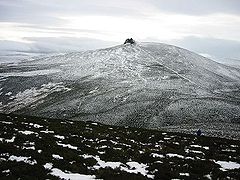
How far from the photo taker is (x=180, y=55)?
563 feet

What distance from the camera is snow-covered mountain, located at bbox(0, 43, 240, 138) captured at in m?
82.8

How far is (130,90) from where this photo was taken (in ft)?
351

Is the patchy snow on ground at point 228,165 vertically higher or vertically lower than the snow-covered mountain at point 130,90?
higher

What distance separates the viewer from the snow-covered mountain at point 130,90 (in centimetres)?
8275

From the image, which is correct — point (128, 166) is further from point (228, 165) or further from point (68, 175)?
point (228, 165)

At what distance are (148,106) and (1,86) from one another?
70.2 metres

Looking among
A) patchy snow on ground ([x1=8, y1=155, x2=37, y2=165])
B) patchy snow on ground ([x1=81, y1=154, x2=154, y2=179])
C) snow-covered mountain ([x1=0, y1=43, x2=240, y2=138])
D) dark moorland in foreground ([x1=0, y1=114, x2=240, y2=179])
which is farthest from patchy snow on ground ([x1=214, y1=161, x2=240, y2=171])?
snow-covered mountain ([x1=0, y1=43, x2=240, y2=138])

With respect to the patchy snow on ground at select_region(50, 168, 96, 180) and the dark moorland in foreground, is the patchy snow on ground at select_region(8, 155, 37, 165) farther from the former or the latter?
the patchy snow on ground at select_region(50, 168, 96, 180)

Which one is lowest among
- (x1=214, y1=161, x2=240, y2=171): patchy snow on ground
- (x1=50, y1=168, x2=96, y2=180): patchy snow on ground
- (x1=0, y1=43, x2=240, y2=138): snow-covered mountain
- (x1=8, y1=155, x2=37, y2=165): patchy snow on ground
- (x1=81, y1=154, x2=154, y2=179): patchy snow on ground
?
(x1=0, y1=43, x2=240, y2=138): snow-covered mountain

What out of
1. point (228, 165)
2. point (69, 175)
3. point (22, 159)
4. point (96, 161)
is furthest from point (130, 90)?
point (69, 175)

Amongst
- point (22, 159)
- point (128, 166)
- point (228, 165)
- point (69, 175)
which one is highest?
point (22, 159)

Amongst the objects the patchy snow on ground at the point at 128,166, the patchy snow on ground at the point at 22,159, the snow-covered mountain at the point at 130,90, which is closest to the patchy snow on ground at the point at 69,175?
the patchy snow on ground at the point at 22,159

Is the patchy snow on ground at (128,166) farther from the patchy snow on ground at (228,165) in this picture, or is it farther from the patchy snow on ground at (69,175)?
the patchy snow on ground at (228,165)

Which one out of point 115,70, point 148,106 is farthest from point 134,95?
point 115,70
